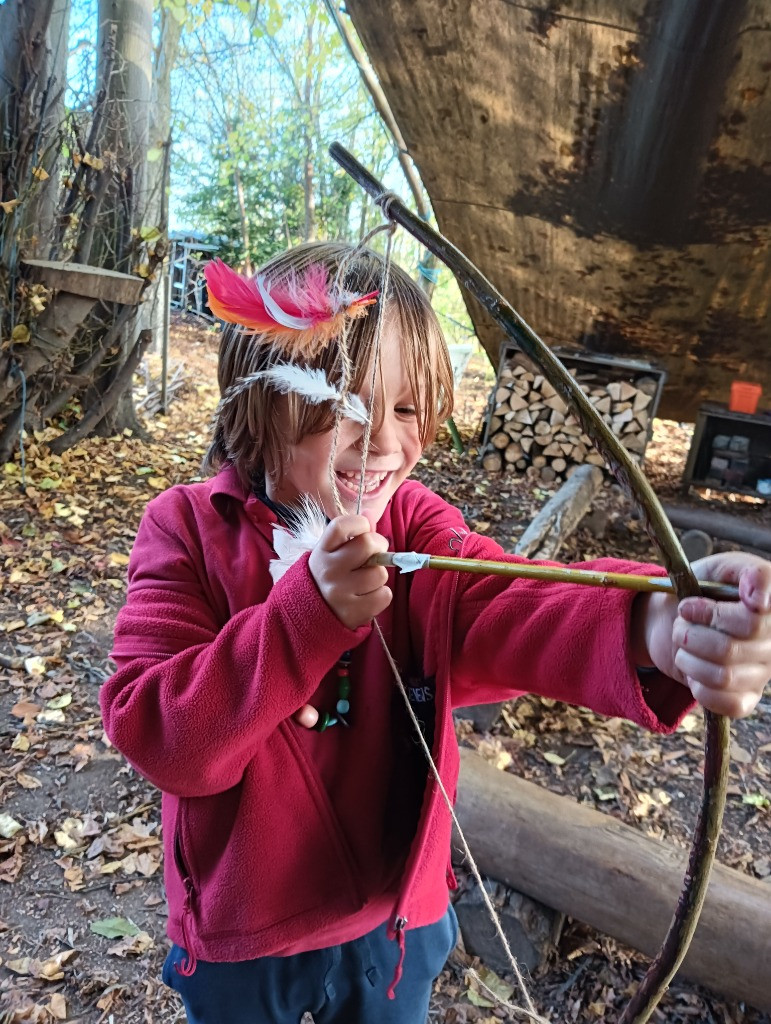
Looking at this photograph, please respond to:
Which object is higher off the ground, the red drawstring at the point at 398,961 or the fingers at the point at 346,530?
the fingers at the point at 346,530

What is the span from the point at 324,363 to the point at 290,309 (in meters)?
0.10

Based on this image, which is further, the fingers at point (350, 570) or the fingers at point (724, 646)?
the fingers at point (350, 570)

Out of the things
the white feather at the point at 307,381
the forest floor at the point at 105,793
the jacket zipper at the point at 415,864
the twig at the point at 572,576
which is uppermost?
the white feather at the point at 307,381

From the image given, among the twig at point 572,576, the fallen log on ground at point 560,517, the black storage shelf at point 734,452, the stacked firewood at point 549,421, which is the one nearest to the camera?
the twig at point 572,576

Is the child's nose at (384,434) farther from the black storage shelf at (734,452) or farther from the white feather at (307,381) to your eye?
the black storage shelf at (734,452)

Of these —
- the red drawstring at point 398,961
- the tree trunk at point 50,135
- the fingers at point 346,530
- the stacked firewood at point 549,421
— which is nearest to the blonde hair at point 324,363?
the fingers at point 346,530

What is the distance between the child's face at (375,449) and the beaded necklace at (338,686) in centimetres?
9

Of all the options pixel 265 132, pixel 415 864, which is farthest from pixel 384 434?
pixel 265 132

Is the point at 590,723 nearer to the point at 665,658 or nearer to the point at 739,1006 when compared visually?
the point at 739,1006

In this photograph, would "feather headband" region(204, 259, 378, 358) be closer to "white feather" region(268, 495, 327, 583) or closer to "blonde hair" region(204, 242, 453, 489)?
"blonde hair" region(204, 242, 453, 489)

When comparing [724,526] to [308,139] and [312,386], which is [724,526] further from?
[308,139]

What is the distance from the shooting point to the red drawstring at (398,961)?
1161 mm

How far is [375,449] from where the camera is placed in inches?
41.3

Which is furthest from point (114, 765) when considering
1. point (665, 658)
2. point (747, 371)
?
point (747, 371)
